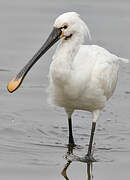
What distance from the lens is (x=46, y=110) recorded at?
505 inches

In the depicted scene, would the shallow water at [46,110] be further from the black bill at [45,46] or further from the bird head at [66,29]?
the bird head at [66,29]

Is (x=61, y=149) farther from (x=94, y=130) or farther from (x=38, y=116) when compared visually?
(x=38, y=116)

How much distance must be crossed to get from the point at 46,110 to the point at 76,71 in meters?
2.46

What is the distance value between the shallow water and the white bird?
1.30 ft

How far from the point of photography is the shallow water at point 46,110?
1033cm

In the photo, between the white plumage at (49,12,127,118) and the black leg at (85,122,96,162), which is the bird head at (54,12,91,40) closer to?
the white plumage at (49,12,127,118)

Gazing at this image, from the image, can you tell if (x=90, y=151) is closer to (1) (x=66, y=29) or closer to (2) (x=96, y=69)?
(2) (x=96, y=69)

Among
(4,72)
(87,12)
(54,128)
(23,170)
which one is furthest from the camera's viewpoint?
(87,12)

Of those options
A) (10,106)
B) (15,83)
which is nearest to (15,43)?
(10,106)

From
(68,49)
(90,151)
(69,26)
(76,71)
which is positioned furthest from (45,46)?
(90,151)

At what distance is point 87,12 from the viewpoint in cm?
1703

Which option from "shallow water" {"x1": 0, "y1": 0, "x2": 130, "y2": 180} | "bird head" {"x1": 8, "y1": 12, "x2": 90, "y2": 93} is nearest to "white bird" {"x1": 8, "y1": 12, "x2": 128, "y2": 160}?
"bird head" {"x1": 8, "y1": 12, "x2": 90, "y2": 93}

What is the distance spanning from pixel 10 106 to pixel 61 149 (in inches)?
75.8

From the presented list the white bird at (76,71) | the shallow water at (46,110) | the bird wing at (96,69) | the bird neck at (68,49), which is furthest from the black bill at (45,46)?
the shallow water at (46,110)
